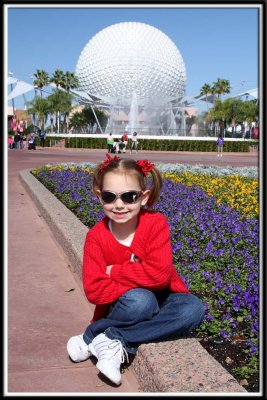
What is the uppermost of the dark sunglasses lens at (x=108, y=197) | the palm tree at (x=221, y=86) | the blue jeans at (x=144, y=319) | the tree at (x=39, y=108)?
the palm tree at (x=221, y=86)

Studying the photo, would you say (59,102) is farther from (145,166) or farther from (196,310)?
(196,310)

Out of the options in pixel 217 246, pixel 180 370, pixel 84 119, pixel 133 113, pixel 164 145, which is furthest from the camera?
pixel 84 119

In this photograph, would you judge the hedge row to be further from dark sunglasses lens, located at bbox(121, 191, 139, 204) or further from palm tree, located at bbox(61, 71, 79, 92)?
dark sunglasses lens, located at bbox(121, 191, 139, 204)

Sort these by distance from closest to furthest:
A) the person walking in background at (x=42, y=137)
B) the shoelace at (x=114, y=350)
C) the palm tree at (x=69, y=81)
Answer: the shoelace at (x=114, y=350) → the person walking in background at (x=42, y=137) → the palm tree at (x=69, y=81)

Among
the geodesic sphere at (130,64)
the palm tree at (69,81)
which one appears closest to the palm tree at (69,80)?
the palm tree at (69,81)

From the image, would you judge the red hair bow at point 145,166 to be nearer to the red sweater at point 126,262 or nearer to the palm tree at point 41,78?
the red sweater at point 126,262

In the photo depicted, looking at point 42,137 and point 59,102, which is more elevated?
point 59,102

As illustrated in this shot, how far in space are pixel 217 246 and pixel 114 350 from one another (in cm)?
226

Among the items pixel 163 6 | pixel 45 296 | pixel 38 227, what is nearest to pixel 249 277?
pixel 45 296

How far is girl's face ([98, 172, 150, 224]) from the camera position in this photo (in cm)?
318

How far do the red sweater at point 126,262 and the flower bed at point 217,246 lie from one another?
45 cm

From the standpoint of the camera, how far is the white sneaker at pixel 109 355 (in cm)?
292

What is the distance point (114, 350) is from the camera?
3.04 m

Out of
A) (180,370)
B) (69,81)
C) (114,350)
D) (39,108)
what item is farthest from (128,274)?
(69,81)
